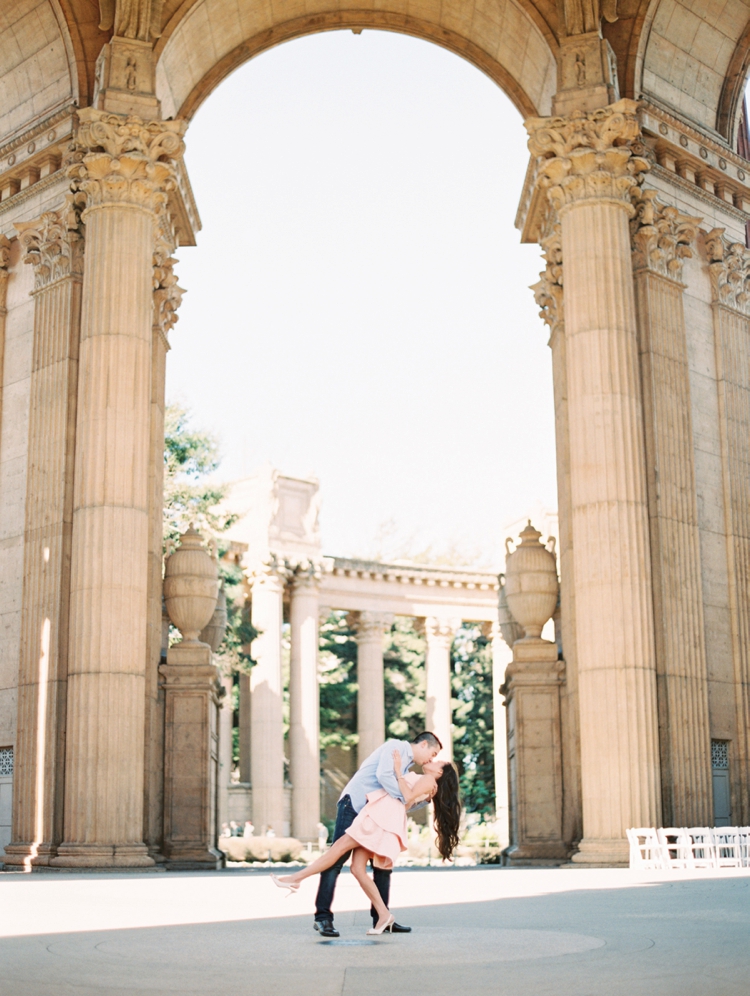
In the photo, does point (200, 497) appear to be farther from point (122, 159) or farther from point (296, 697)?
point (122, 159)

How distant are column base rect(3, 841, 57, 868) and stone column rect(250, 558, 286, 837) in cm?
3600

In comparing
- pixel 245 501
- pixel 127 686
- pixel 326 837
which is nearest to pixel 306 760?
pixel 326 837

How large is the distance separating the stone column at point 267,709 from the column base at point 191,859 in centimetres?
3267

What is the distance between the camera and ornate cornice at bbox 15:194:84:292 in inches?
1275

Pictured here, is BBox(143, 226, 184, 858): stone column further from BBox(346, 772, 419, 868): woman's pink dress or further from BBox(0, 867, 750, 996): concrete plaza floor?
BBox(346, 772, 419, 868): woman's pink dress

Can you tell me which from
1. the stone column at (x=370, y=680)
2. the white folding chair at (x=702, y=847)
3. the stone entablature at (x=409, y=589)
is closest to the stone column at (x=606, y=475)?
the white folding chair at (x=702, y=847)

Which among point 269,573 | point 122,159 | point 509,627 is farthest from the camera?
point 269,573

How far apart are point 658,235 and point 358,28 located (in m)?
12.6

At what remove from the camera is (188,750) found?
110 ft

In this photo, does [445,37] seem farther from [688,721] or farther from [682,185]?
[688,721]

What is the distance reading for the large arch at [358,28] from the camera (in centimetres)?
3516

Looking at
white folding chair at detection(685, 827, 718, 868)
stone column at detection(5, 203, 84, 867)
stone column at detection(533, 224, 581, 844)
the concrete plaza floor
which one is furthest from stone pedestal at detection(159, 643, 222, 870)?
the concrete plaza floor

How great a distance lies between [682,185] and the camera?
3444 centimetres

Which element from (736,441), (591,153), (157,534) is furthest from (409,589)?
(591,153)
